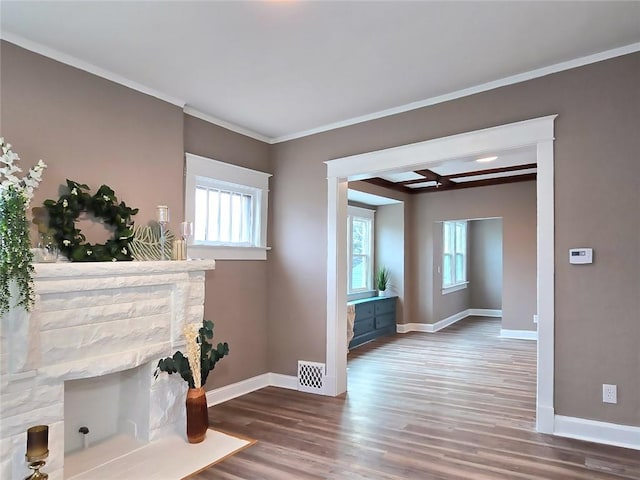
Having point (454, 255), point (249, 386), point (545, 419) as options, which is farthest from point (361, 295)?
point (545, 419)

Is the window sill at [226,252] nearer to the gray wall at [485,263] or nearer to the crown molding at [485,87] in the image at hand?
the crown molding at [485,87]

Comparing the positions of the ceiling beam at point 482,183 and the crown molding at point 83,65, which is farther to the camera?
the ceiling beam at point 482,183

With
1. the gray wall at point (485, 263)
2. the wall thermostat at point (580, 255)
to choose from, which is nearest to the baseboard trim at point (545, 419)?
the wall thermostat at point (580, 255)

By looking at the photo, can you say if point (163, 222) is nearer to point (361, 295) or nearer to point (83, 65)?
point (83, 65)

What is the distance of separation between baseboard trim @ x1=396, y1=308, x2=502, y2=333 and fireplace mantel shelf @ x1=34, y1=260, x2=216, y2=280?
521 cm

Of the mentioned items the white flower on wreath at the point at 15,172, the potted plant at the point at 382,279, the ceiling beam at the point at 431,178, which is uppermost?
the ceiling beam at the point at 431,178

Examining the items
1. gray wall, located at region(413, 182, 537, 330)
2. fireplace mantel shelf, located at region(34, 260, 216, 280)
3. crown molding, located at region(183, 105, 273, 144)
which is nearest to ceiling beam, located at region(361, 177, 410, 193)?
gray wall, located at region(413, 182, 537, 330)

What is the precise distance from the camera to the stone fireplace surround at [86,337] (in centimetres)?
227

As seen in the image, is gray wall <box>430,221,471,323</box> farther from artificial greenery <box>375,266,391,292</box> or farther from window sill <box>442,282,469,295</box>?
artificial greenery <box>375,266,391,292</box>

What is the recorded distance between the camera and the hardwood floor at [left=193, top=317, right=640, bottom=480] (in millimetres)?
2582

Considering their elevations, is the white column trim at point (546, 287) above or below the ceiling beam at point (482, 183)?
below

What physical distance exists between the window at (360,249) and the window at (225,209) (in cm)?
311

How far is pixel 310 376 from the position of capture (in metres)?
4.23

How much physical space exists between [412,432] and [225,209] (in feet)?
8.55
